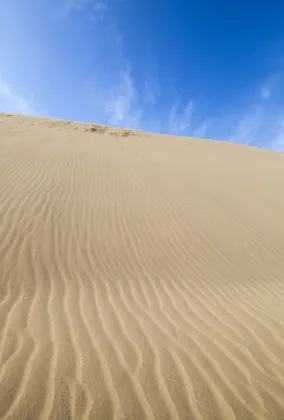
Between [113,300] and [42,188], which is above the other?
[42,188]

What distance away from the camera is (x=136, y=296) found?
12.5 ft

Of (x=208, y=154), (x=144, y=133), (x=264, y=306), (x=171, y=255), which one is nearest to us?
(x=264, y=306)

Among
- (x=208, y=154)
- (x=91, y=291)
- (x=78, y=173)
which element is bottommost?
(x=91, y=291)

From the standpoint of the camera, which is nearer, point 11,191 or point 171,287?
point 171,287

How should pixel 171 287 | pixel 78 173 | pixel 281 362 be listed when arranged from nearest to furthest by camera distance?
pixel 281 362 → pixel 171 287 → pixel 78 173

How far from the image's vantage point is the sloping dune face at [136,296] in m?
2.06

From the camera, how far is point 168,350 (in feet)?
8.62

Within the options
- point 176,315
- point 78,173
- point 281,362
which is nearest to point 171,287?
point 176,315

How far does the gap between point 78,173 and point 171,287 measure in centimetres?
626

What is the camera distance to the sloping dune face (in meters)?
2.06

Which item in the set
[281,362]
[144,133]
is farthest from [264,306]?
[144,133]

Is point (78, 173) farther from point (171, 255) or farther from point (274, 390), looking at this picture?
point (274, 390)

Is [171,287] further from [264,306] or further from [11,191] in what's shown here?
[11,191]

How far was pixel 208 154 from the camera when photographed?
1616 centimetres
